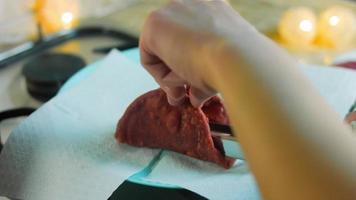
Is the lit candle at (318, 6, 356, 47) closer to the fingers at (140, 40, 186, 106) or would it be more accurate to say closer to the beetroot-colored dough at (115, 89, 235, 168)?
the beetroot-colored dough at (115, 89, 235, 168)

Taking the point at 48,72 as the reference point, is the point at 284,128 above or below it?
above

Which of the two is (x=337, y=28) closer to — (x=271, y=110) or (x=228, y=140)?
(x=228, y=140)

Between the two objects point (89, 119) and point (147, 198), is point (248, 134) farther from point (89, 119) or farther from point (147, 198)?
point (89, 119)

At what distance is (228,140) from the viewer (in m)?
0.55

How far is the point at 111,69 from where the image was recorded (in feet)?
2.41

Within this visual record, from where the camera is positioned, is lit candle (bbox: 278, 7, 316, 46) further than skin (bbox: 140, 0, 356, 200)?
Yes

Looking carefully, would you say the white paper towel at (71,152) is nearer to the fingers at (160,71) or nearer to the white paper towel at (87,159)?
the white paper towel at (87,159)

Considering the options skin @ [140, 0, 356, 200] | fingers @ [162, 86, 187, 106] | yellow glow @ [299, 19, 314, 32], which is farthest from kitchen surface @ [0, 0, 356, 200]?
skin @ [140, 0, 356, 200]

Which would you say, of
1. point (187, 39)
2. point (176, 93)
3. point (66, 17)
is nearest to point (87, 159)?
point (176, 93)

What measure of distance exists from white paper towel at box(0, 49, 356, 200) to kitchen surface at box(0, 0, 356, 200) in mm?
108

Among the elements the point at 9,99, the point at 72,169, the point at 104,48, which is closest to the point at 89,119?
the point at 72,169

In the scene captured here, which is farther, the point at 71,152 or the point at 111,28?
the point at 111,28

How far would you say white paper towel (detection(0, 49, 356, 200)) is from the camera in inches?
21.4

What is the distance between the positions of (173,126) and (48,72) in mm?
273
